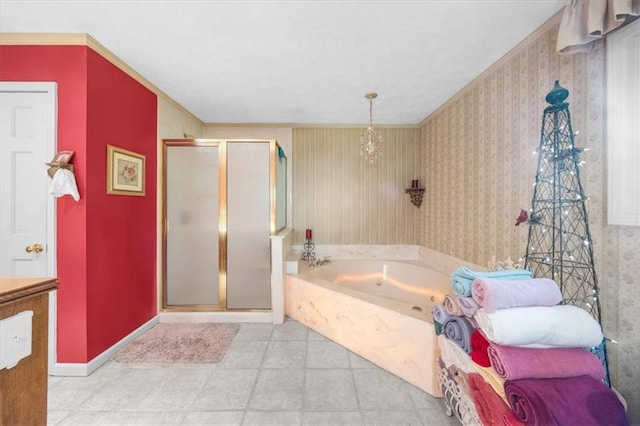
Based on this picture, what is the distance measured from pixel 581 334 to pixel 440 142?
8.11 feet

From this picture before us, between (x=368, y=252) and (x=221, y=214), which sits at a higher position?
(x=221, y=214)

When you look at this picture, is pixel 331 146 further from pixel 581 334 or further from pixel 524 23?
pixel 581 334

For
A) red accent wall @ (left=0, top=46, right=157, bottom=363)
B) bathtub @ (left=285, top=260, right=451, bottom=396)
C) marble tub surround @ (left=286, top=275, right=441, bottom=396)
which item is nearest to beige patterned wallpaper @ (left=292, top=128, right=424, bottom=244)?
bathtub @ (left=285, top=260, right=451, bottom=396)

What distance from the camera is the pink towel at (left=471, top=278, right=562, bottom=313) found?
109 centimetres

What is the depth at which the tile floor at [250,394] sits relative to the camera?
1479 millimetres

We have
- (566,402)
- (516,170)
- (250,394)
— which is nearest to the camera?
(566,402)

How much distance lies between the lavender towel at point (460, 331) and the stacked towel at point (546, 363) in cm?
21

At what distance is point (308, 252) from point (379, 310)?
1.76 metres

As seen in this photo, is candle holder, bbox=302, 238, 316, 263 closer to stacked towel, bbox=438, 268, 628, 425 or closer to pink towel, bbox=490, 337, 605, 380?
stacked towel, bbox=438, 268, 628, 425

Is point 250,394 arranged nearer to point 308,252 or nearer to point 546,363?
point 546,363

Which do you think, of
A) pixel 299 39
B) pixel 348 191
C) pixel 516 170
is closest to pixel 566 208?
pixel 516 170

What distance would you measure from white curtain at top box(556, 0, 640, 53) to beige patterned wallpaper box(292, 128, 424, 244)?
2357 mm

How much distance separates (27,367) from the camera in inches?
28.3

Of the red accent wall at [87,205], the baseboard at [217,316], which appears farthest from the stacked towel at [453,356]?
the red accent wall at [87,205]
